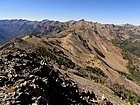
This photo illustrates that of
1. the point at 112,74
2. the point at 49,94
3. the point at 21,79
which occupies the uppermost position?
the point at 21,79

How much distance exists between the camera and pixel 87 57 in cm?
18012

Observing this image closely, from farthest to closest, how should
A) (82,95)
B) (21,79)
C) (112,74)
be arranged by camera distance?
(112,74) → (82,95) → (21,79)

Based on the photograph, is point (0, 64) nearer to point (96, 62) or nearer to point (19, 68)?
point (19, 68)

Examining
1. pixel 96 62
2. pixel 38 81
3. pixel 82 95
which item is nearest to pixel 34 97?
pixel 38 81

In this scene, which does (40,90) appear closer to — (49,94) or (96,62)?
(49,94)

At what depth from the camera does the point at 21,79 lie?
128 feet

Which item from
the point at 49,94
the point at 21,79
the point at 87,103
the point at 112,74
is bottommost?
the point at 112,74

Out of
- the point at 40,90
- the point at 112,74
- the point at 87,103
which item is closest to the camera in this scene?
the point at 40,90

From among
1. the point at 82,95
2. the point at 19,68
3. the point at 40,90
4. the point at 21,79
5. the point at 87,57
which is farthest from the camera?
the point at 87,57

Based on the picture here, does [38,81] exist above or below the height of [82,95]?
above

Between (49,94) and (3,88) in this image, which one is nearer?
(3,88)

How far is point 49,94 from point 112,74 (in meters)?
115

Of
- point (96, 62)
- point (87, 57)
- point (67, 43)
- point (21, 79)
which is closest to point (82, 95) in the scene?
point (21, 79)

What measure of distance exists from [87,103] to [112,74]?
105389mm
